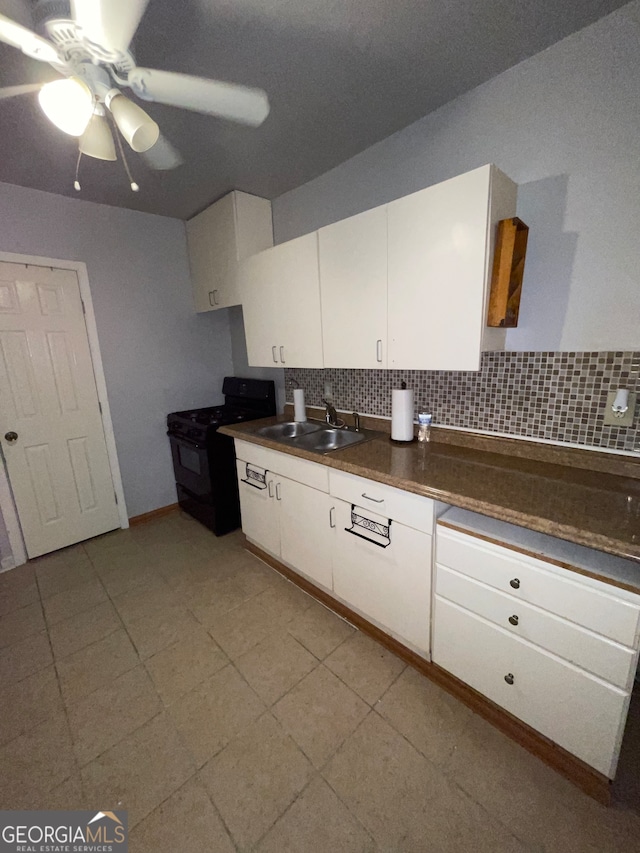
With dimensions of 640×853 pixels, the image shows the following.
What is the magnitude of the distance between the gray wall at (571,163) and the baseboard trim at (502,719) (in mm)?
1473

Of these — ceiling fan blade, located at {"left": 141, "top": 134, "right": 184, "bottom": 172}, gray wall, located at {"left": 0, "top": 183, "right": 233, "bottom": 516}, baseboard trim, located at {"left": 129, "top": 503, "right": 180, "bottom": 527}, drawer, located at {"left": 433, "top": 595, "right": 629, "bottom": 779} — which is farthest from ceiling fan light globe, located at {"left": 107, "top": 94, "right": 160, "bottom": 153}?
baseboard trim, located at {"left": 129, "top": 503, "right": 180, "bottom": 527}

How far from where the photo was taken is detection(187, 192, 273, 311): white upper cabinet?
7.84ft

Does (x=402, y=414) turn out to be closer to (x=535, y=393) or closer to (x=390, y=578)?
(x=535, y=393)

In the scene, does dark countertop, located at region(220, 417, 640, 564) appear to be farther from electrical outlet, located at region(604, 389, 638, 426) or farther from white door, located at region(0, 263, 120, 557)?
white door, located at region(0, 263, 120, 557)

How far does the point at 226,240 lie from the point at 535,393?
7.51ft

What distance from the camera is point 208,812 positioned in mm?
1089

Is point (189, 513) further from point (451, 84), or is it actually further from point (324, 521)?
point (451, 84)

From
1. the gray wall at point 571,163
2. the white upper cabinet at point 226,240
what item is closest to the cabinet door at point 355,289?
the gray wall at point 571,163

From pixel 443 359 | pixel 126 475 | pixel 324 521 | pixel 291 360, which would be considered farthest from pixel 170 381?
pixel 443 359

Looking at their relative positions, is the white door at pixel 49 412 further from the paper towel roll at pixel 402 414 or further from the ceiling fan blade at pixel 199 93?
the paper towel roll at pixel 402 414

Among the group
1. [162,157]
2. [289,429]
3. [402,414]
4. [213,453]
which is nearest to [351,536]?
[402,414]

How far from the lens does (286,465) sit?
1.92m

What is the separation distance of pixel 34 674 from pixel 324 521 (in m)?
1.55

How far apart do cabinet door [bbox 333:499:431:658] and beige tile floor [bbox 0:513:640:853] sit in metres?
0.20
